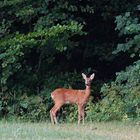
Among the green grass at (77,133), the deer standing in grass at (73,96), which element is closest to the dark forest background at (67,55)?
the deer standing in grass at (73,96)

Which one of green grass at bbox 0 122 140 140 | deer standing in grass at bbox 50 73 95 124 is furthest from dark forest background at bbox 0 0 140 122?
green grass at bbox 0 122 140 140

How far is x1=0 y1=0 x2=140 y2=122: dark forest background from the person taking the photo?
58.7ft

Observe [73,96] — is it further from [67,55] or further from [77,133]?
[77,133]

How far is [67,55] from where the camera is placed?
66.6 ft

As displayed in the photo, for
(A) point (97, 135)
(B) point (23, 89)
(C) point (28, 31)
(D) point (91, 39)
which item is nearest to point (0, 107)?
(B) point (23, 89)

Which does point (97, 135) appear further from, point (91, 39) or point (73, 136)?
point (91, 39)

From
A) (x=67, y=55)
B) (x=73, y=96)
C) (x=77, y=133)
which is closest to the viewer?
(x=77, y=133)

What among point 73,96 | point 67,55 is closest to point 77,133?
point 73,96

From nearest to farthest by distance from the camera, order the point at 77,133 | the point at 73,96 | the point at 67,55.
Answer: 1. the point at 77,133
2. the point at 73,96
3. the point at 67,55

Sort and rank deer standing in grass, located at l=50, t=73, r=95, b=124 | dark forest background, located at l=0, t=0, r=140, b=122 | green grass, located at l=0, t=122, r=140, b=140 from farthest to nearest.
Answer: dark forest background, located at l=0, t=0, r=140, b=122, deer standing in grass, located at l=50, t=73, r=95, b=124, green grass, located at l=0, t=122, r=140, b=140

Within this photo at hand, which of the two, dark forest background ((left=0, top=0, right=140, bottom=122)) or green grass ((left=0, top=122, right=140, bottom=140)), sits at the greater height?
dark forest background ((left=0, top=0, right=140, bottom=122))

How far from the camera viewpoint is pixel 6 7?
18922 mm

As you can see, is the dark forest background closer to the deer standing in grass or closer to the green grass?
the deer standing in grass

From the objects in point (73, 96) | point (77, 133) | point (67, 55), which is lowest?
point (77, 133)
